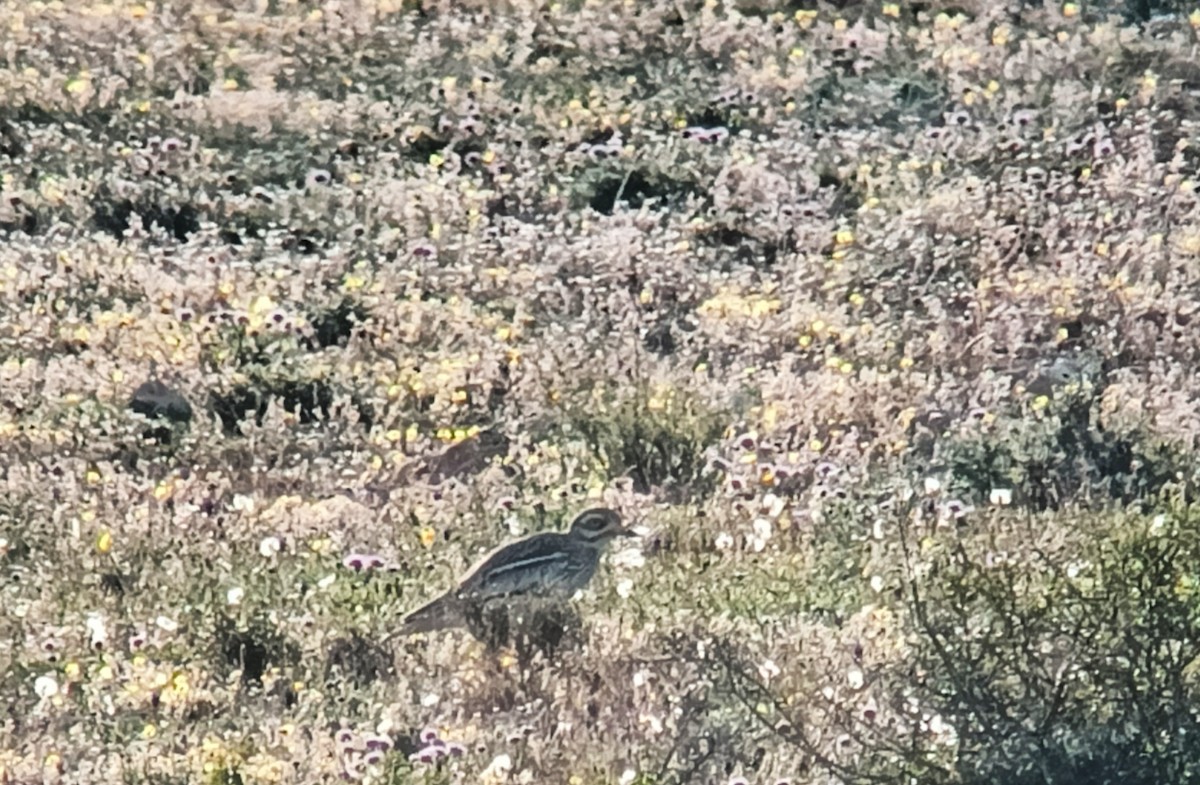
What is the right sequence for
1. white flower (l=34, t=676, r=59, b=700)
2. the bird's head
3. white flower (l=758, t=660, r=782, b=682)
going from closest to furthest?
1. white flower (l=758, t=660, r=782, b=682)
2. white flower (l=34, t=676, r=59, b=700)
3. the bird's head

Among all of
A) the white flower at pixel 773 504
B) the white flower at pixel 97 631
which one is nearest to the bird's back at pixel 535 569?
the white flower at pixel 773 504

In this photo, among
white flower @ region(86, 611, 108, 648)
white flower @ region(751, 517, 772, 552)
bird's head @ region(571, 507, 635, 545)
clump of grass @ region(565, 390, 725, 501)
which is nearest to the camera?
white flower @ region(86, 611, 108, 648)

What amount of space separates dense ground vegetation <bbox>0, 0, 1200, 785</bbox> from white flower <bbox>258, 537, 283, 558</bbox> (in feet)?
0.30

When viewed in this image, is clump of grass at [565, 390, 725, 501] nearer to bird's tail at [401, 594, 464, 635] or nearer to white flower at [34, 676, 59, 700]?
bird's tail at [401, 594, 464, 635]

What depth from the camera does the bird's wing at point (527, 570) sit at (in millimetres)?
7266

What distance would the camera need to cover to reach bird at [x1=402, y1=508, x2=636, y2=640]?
7203 mm

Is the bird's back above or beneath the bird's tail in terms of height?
above

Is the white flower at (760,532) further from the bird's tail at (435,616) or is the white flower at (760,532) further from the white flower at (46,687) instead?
the white flower at (46,687)

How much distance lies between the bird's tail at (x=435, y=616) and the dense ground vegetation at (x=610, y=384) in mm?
102

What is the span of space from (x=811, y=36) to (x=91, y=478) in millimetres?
6115

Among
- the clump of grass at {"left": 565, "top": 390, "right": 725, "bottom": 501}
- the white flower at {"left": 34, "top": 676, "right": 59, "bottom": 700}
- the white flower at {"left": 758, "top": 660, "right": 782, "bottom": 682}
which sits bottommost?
the white flower at {"left": 34, "top": 676, "right": 59, "bottom": 700}

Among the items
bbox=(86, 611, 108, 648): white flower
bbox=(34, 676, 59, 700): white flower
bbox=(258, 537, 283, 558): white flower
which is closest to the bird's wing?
bbox=(258, 537, 283, 558): white flower

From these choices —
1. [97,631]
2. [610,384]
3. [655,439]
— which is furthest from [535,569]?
[610,384]

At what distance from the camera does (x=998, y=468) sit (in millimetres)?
8062
